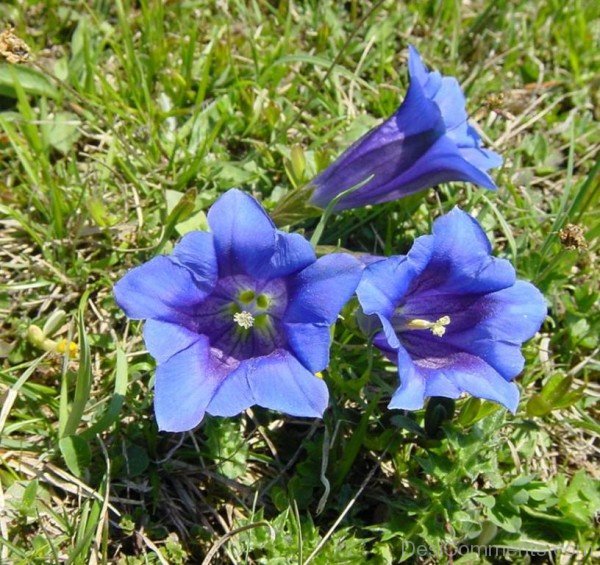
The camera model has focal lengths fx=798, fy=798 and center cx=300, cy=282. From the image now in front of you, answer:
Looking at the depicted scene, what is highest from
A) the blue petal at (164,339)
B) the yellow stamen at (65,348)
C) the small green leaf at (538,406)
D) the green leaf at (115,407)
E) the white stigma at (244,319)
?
the blue petal at (164,339)

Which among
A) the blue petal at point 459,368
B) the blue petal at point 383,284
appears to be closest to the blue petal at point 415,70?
the blue petal at point 383,284

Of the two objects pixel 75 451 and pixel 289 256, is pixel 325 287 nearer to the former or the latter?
pixel 289 256

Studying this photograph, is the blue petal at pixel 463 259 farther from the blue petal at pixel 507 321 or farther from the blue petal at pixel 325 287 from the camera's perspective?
the blue petal at pixel 325 287

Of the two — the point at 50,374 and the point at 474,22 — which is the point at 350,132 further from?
the point at 50,374

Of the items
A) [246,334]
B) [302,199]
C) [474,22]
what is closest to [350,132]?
[302,199]

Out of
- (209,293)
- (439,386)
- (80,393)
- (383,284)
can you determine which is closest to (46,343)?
(80,393)
